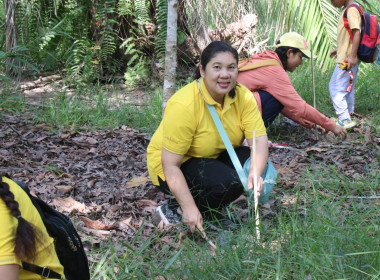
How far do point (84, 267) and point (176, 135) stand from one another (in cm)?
103

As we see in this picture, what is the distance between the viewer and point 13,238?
177cm

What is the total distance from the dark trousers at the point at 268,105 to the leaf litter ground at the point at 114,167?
0.97ft

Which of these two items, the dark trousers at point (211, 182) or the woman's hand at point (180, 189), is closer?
the woman's hand at point (180, 189)

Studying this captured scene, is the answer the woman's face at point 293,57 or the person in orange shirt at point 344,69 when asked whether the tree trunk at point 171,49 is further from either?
the person in orange shirt at point 344,69

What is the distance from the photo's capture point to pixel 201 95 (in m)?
3.06

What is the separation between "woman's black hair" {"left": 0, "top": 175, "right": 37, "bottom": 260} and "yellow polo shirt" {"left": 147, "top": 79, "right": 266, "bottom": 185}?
1.29 meters

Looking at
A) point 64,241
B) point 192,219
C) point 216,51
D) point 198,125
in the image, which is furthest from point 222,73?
point 64,241

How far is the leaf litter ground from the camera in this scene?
3.35m

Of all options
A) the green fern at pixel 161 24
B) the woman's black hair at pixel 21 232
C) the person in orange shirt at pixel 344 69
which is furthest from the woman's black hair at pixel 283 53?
the woman's black hair at pixel 21 232

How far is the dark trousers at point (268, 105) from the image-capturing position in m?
4.64

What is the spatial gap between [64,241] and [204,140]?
128 centimetres

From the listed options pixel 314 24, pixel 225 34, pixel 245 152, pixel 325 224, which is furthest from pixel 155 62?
pixel 325 224

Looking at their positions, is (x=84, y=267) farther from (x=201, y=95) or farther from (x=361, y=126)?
(x=361, y=126)

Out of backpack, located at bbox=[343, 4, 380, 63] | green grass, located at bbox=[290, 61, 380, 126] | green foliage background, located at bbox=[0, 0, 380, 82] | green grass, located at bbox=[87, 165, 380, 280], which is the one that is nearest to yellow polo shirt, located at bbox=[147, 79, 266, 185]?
green grass, located at bbox=[87, 165, 380, 280]
